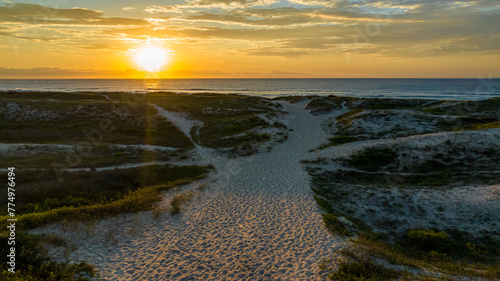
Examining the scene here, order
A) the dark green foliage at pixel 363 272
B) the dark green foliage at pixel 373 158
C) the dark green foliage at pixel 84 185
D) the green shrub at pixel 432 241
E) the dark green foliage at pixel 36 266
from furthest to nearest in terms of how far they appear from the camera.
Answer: the dark green foliage at pixel 373 158, the dark green foliage at pixel 84 185, the green shrub at pixel 432 241, the dark green foliage at pixel 363 272, the dark green foliage at pixel 36 266

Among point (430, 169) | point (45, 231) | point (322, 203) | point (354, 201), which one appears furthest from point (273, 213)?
point (430, 169)

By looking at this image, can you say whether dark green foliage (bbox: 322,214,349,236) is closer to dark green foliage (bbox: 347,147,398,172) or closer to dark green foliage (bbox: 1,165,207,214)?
dark green foliage (bbox: 347,147,398,172)

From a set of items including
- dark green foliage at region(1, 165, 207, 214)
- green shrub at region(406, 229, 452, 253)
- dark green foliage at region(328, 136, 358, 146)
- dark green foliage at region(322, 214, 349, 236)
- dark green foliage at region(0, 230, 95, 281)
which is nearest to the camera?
dark green foliage at region(0, 230, 95, 281)

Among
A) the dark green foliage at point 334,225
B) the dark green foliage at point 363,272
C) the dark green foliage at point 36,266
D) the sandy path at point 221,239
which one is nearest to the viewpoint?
the dark green foliage at point 36,266

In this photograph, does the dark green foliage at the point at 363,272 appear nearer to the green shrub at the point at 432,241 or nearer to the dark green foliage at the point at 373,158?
the green shrub at the point at 432,241

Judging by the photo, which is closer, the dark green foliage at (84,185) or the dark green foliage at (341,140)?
the dark green foliage at (84,185)

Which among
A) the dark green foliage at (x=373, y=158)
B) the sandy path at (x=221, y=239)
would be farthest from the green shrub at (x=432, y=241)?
the dark green foliage at (x=373, y=158)

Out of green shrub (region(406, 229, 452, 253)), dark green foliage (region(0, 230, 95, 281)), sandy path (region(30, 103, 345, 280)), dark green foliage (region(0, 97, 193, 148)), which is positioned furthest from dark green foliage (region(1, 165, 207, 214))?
green shrub (region(406, 229, 452, 253))

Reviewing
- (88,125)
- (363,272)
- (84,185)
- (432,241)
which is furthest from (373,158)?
(88,125)

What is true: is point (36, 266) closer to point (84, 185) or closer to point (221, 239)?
point (221, 239)
